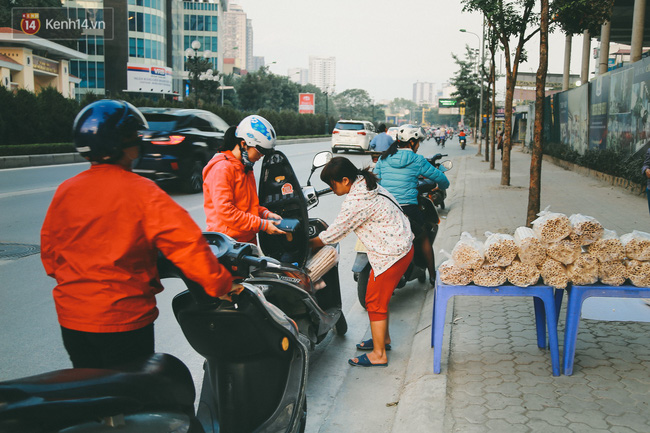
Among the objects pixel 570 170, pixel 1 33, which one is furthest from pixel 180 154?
pixel 1 33

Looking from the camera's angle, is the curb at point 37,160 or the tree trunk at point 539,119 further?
the curb at point 37,160

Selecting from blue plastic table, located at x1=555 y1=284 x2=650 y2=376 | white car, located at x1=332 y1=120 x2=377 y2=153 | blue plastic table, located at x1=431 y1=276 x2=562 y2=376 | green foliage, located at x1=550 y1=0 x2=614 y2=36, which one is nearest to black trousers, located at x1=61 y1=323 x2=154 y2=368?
blue plastic table, located at x1=431 y1=276 x2=562 y2=376

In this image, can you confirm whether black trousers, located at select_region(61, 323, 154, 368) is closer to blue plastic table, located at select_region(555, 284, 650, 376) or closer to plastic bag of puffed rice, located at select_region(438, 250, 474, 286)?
plastic bag of puffed rice, located at select_region(438, 250, 474, 286)

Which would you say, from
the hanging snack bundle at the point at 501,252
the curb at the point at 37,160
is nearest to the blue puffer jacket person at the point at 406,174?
the hanging snack bundle at the point at 501,252

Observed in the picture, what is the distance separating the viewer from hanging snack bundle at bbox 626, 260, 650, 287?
3.77 m

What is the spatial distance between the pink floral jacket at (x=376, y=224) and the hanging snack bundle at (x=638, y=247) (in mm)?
1411

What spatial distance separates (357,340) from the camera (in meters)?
5.19

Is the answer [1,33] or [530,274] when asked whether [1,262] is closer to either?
[530,274]

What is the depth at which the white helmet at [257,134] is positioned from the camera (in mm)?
3961

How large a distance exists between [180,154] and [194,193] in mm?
1050

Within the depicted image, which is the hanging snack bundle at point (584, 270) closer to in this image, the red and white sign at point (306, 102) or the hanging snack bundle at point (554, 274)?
the hanging snack bundle at point (554, 274)

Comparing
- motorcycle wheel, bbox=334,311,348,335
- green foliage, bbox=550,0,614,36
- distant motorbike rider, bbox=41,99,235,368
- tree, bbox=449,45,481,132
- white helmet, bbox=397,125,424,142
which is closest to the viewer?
distant motorbike rider, bbox=41,99,235,368

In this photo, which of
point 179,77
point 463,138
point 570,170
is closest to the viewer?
point 570,170

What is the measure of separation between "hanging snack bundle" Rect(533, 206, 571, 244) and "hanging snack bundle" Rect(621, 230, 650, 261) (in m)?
0.38
